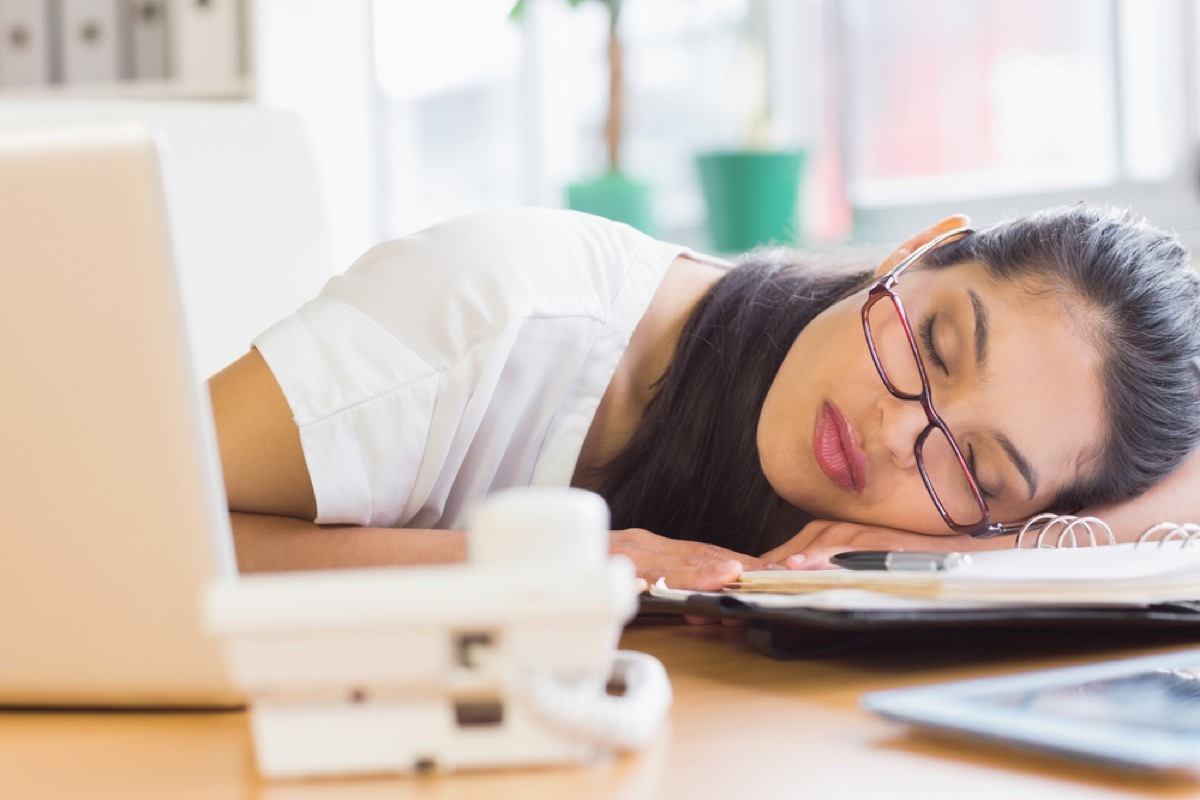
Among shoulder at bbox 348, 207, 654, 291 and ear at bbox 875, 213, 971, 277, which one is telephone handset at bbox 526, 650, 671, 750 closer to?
shoulder at bbox 348, 207, 654, 291

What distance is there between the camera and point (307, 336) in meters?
1.04

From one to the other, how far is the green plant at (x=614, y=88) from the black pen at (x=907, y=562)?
226cm

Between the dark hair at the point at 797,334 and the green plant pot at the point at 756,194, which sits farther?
the green plant pot at the point at 756,194

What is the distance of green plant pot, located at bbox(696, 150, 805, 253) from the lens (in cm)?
280

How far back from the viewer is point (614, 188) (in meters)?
2.90

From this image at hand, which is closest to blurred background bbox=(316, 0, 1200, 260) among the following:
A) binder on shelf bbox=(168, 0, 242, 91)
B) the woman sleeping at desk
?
binder on shelf bbox=(168, 0, 242, 91)

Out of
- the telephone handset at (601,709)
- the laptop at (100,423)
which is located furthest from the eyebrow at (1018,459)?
the laptop at (100,423)

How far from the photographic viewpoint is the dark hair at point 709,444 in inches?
49.6

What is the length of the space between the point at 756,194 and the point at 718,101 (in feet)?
2.56

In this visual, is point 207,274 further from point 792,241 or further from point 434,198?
point 434,198

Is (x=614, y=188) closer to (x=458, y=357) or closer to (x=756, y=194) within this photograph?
(x=756, y=194)

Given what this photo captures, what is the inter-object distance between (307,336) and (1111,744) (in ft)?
2.29

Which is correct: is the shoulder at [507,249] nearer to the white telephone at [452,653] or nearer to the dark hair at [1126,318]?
the dark hair at [1126,318]

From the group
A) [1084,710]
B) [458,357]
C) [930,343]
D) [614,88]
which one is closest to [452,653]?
[1084,710]
